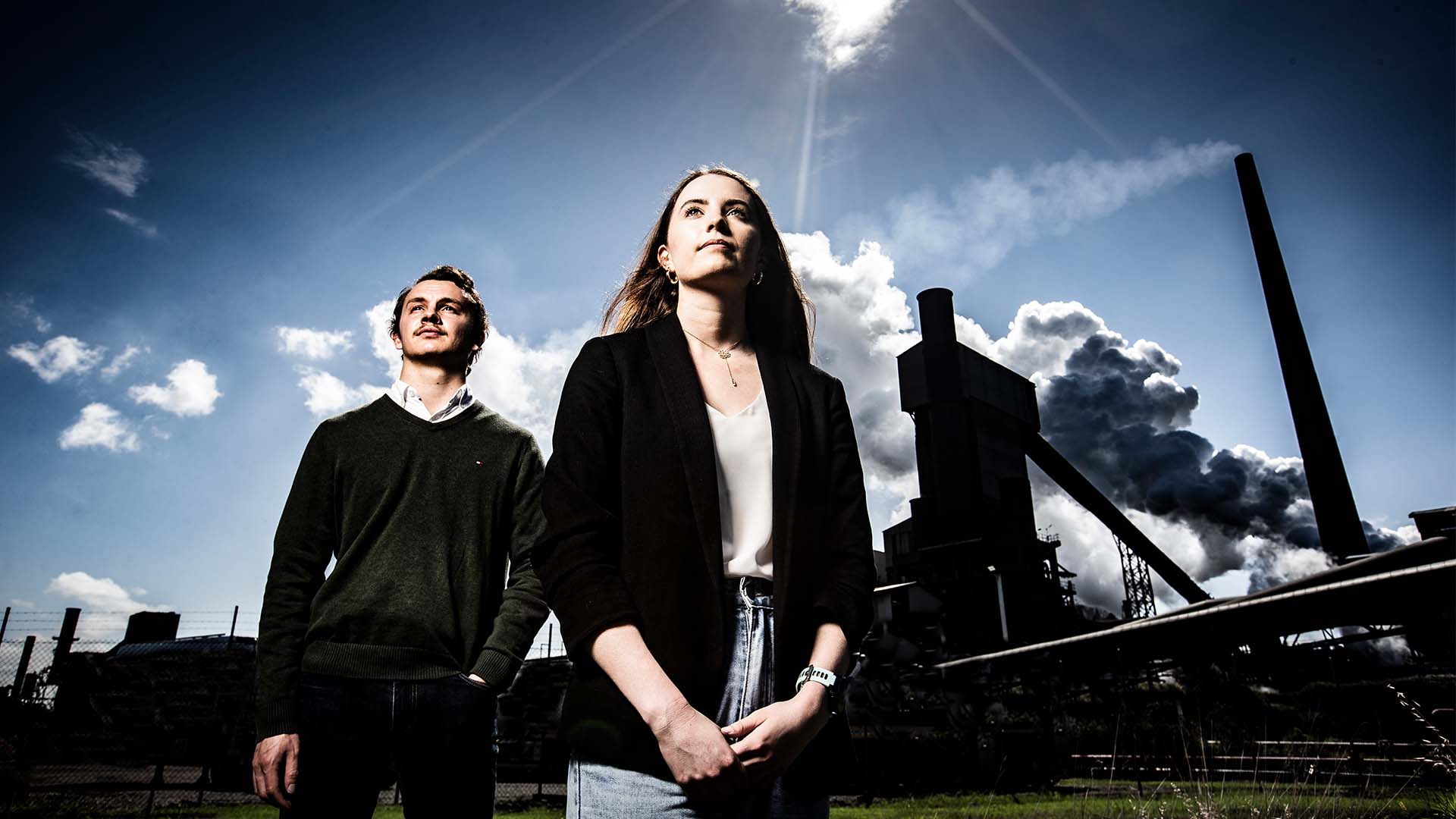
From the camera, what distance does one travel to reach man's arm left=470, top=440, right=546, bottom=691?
5.49ft

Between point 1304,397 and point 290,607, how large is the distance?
25.2m

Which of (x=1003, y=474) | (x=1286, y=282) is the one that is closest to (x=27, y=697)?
(x=1003, y=474)

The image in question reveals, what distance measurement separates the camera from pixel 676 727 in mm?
938

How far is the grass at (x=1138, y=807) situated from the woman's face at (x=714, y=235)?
362 cm

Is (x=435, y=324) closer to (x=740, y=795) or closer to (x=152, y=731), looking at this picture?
(x=740, y=795)

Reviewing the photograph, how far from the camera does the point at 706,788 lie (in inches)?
37.0

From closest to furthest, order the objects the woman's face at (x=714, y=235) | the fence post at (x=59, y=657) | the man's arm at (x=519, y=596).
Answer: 1. the woman's face at (x=714, y=235)
2. the man's arm at (x=519, y=596)
3. the fence post at (x=59, y=657)

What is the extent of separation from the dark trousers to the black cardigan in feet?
2.25

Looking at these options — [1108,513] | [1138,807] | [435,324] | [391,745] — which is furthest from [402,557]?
[1108,513]

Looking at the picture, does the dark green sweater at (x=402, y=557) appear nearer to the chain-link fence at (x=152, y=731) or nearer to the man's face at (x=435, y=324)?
the man's face at (x=435, y=324)

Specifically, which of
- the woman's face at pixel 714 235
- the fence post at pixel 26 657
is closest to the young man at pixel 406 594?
the woman's face at pixel 714 235

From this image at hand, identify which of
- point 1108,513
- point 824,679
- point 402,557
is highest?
point 1108,513

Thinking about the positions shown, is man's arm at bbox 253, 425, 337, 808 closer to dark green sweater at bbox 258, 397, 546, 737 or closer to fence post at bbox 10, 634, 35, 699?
dark green sweater at bbox 258, 397, 546, 737

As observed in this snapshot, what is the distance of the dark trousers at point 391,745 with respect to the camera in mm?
1548
